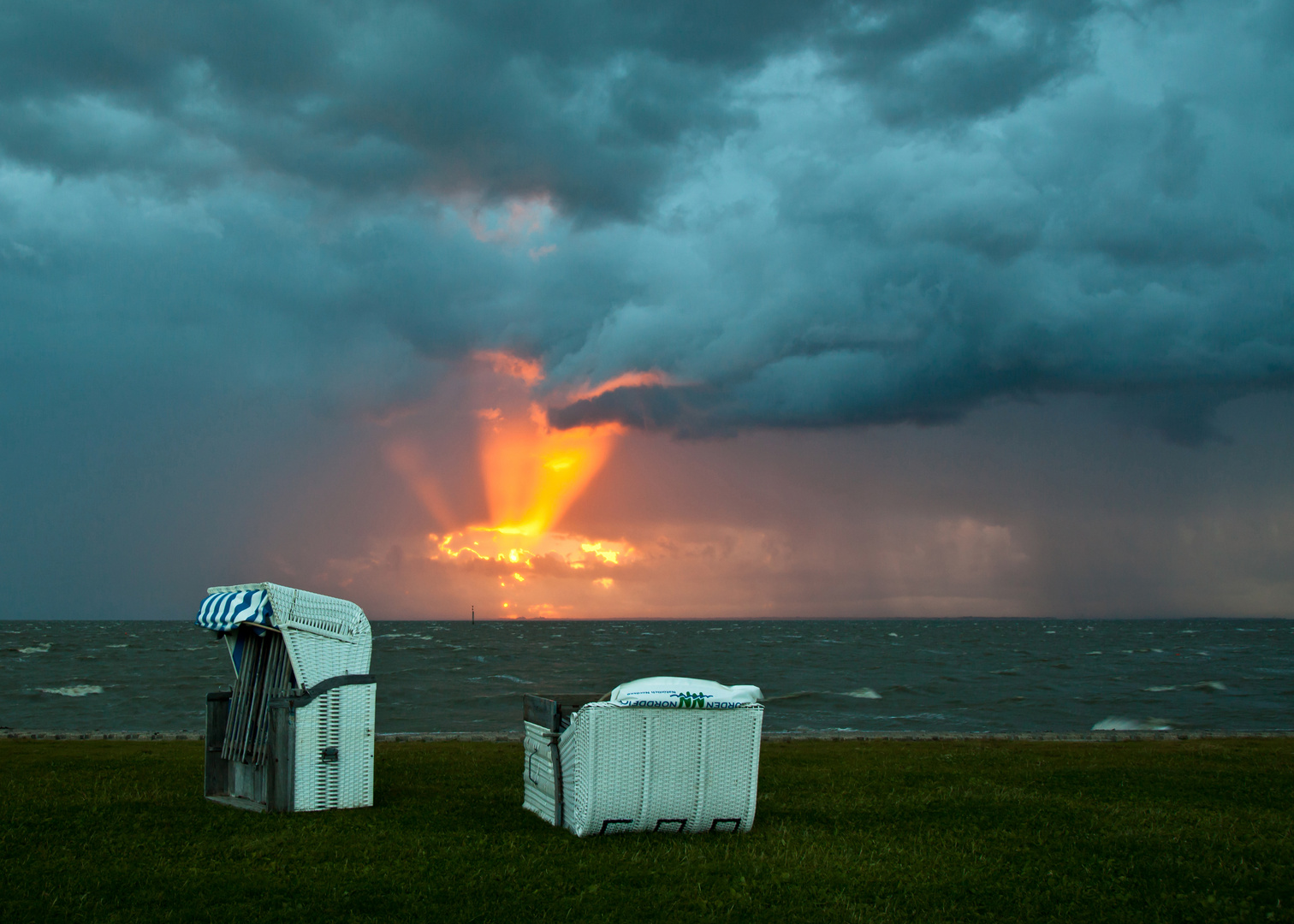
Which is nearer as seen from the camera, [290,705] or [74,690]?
[290,705]

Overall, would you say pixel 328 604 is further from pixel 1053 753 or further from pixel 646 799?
pixel 1053 753

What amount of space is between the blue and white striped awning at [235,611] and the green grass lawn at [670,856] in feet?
7.06

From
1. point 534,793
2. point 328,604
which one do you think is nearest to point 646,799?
point 534,793

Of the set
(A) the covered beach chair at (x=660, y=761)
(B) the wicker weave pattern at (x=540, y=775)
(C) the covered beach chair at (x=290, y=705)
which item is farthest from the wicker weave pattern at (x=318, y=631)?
(A) the covered beach chair at (x=660, y=761)

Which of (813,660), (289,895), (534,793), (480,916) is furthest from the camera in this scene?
(813,660)

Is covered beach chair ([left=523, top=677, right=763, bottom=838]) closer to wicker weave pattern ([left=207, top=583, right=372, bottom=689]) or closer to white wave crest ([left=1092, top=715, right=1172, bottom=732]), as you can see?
wicker weave pattern ([left=207, top=583, right=372, bottom=689])

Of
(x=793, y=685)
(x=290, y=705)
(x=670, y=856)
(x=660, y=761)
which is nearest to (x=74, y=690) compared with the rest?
(x=793, y=685)

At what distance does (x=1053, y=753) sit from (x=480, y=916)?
15344 millimetres

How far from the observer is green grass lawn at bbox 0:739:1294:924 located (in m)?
7.50

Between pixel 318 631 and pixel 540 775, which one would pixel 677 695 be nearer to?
pixel 540 775

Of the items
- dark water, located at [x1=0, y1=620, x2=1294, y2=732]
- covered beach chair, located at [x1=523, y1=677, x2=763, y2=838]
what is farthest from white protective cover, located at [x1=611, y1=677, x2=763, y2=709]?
dark water, located at [x1=0, y1=620, x2=1294, y2=732]

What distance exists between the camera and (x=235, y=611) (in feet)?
38.1

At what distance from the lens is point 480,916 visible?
7164 millimetres

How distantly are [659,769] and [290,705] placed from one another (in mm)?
4452
